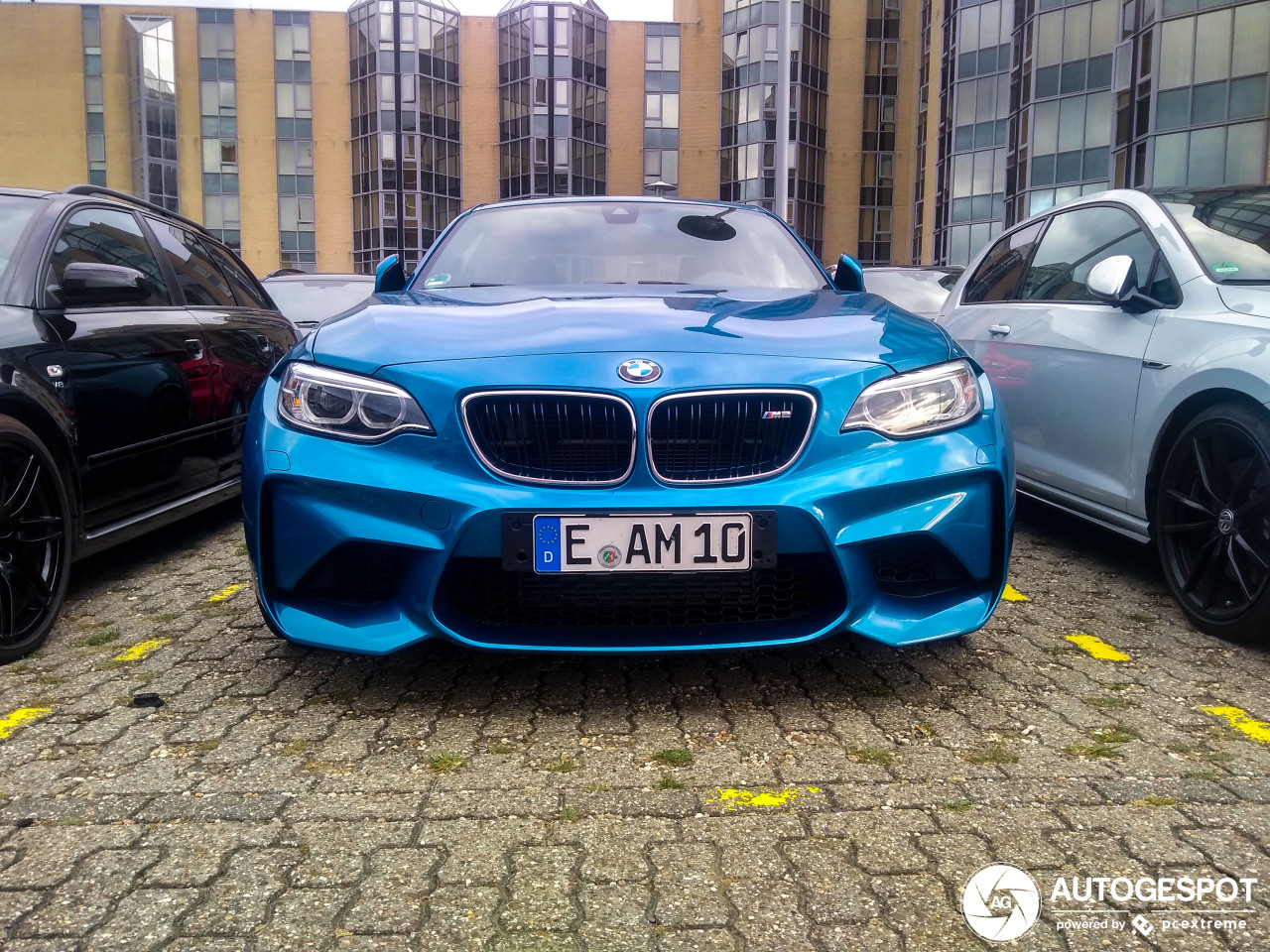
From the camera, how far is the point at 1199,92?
24.2 m

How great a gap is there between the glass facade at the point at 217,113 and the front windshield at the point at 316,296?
44302mm

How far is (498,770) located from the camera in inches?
97.7

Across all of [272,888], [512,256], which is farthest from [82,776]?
[512,256]

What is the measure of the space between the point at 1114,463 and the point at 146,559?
13.0ft

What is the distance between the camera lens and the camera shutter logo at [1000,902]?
185 centimetres

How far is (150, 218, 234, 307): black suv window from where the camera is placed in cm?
491

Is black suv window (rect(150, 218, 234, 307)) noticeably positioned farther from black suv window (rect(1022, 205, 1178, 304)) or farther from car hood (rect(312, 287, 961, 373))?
black suv window (rect(1022, 205, 1178, 304))

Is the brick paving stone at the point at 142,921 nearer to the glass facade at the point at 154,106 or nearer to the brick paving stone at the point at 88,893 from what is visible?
the brick paving stone at the point at 88,893

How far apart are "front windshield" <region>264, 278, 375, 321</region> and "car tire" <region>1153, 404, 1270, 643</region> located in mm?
7065

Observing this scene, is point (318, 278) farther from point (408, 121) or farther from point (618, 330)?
point (408, 121)

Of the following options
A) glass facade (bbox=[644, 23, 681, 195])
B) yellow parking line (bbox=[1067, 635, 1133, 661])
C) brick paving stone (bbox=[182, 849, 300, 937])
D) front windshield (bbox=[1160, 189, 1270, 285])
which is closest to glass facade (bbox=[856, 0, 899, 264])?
glass facade (bbox=[644, 23, 681, 195])

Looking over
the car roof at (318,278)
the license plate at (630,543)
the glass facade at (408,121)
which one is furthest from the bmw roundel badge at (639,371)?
the glass facade at (408,121)

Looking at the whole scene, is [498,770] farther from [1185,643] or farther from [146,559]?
[146,559]

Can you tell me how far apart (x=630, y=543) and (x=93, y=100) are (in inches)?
2276
